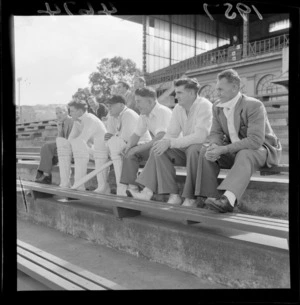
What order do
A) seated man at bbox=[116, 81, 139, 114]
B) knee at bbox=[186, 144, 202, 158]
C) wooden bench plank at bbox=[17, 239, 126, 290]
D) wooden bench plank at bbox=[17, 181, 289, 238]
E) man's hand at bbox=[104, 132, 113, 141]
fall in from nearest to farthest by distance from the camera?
wooden bench plank at bbox=[17, 181, 289, 238]
wooden bench plank at bbox=[17, 239, 126, 290]
knee at bbox=[186, 144, 202, 158]
seated man at bbox=[116, 81, 139, 114]
man's hand at bbox=[104, 132, 113, 141]

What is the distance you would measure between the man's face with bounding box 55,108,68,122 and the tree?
30cm

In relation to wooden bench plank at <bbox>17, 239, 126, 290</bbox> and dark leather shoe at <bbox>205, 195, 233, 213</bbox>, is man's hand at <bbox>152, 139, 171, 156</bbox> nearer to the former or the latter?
dark leather shoe at <bbox>205, 195, 233, 213</bbox>

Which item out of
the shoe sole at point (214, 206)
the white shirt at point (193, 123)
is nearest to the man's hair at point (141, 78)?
the white shirt at point (193, 123)

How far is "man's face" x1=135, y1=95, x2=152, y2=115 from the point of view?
3.12 meters

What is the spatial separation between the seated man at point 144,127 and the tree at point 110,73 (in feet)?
1.09

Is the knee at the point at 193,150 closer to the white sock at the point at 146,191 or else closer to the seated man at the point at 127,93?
the white sock at the point at 146,191

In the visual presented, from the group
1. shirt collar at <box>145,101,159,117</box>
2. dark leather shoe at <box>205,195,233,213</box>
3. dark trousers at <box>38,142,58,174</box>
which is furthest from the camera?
dark trousers at <box>38,142,58,174</box>

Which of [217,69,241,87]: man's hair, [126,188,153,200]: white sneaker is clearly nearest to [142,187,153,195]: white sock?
[126,188,153,200]: white sneaker

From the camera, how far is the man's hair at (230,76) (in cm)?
251
